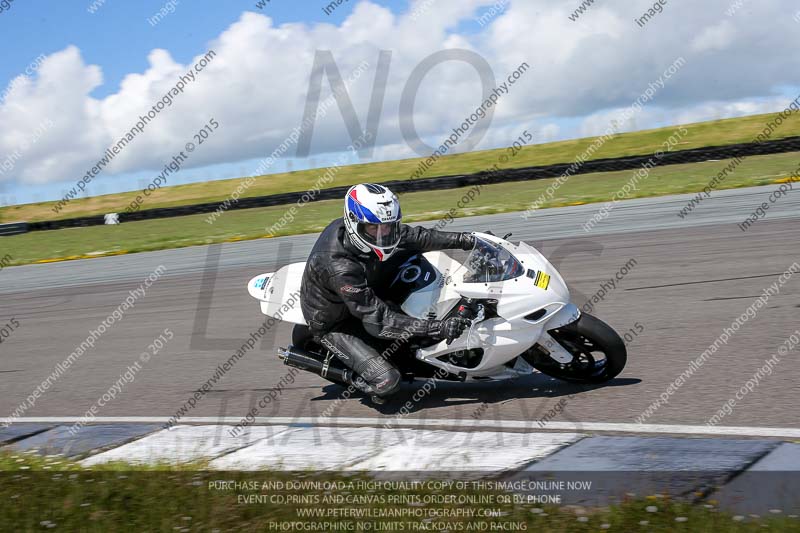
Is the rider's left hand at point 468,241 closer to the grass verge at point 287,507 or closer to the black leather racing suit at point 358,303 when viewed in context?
the black leather racing suit at point 358,303

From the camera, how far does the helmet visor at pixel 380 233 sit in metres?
6.04

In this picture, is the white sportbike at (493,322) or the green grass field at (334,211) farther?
the green grass field at (334,211)

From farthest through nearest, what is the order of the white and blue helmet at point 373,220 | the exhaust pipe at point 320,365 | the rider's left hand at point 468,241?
the exhaust pipe at point 320,365 → the rider's left hand at point 468,241 → the white and blue helmet at point 373,220

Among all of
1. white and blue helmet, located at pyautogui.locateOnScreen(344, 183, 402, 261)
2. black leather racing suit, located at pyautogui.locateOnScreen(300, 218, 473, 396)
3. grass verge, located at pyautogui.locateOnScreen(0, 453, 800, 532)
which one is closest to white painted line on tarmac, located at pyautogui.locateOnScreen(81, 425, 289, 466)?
grass verge, located at pyautogui.locateOnScreen(0, 453, 800, 532)

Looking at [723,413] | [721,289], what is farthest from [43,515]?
[721,289]

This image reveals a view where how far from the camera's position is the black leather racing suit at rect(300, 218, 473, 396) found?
616 cm

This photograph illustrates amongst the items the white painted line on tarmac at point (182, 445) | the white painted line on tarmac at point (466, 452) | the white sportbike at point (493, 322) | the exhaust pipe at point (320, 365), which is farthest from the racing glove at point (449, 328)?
the white painted line on tarmac at point (182, 445)

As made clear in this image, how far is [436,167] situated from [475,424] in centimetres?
3775

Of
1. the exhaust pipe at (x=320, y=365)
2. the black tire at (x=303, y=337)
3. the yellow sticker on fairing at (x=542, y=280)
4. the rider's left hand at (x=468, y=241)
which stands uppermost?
the rider's left hand at (x=468, y=241)

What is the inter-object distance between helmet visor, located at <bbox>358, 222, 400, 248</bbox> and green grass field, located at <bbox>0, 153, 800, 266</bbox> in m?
11.7

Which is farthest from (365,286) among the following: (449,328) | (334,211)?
(334,211)

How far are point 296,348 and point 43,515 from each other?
2.57 m

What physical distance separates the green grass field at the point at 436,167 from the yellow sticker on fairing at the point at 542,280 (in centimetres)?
3240

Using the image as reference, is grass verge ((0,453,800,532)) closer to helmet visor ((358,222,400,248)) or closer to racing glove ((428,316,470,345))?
racing glove ((428,316,470,345))
